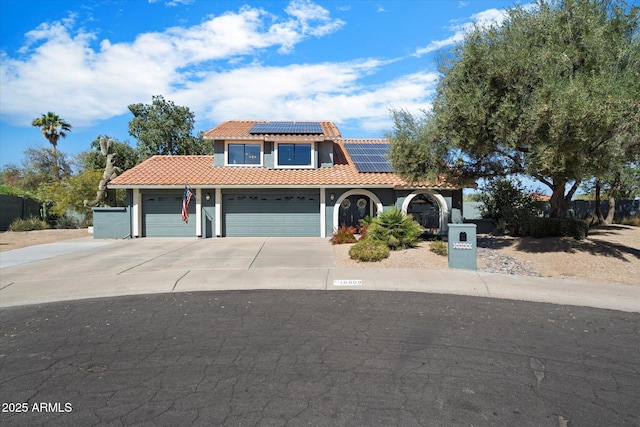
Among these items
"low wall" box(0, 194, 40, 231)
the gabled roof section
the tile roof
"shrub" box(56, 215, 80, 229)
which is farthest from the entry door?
"low wall" box(0, 194, 40, 231)

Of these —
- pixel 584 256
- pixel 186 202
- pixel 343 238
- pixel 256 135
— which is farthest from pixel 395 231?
pixel 256 135

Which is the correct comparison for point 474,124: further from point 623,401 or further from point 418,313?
point 623,401

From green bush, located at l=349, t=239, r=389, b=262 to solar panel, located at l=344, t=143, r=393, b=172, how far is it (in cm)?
887

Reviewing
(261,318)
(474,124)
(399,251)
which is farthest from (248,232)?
(261,318)

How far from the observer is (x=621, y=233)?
54.8 ft

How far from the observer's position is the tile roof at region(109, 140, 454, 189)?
1978cm

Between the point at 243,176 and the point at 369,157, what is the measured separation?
7.18 m

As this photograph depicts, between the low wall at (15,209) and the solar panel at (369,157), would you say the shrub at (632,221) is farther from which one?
the low wall at (15,209)

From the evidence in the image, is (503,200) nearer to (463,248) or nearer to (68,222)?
(463,248)

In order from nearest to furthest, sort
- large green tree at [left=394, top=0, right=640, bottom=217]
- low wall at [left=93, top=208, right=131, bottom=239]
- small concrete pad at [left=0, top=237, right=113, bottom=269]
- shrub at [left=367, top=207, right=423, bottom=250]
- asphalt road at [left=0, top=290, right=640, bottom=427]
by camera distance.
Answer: asphalt road at [left=0, top=290, right=640, bottom=427] → large green tree at [left=394, top=0, right=640, bottom=217] → small concrete pad at [left=0, top=237, right=113, bottom=269] → shrub at [left=367, top=207, right=423, bottom=250] → low wall at [left=93, top=208, right=131, bottom=239]

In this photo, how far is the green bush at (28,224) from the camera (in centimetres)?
2400

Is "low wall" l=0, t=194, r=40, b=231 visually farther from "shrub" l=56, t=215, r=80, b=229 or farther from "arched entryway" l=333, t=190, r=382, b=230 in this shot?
"arched entryway" l=333, t=190, r=382, b=230

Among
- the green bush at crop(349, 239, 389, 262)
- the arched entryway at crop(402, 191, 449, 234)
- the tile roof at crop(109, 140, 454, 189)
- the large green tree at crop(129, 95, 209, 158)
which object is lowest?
the green bush at crop(349, 239, 389, 262)

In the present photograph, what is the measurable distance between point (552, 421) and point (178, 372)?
3.79m
